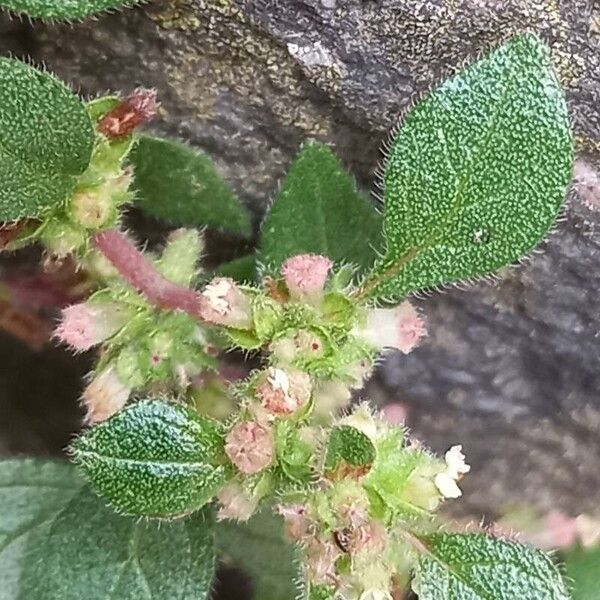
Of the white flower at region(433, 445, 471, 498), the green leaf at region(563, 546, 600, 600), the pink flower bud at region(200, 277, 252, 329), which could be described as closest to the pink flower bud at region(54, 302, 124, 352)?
the pink flower bud at region(200, 277, 252, 329)

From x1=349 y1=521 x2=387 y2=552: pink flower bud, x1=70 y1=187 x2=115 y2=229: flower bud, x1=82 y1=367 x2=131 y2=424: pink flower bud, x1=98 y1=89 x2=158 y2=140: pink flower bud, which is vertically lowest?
x1=349 y1=521 x2=387 y2=552: pink flower bud

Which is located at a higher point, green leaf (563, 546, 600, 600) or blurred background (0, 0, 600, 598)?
blurred background (0, 0, 600, 598)

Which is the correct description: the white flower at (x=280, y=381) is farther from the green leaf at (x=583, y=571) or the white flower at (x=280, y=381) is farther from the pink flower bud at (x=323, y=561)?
the green leaf at (x=583, y=571)

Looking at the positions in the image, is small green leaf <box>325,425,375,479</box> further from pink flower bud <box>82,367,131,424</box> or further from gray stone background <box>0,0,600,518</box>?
gray stone background <box>0,0,600,518</box>

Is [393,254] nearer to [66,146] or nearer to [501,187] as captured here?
[501,187]

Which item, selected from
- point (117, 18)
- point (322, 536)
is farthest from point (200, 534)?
point (117, 18)

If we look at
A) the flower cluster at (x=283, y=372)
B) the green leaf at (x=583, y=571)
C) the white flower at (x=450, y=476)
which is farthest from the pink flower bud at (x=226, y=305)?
the green leaf at (x=583, y=571)
